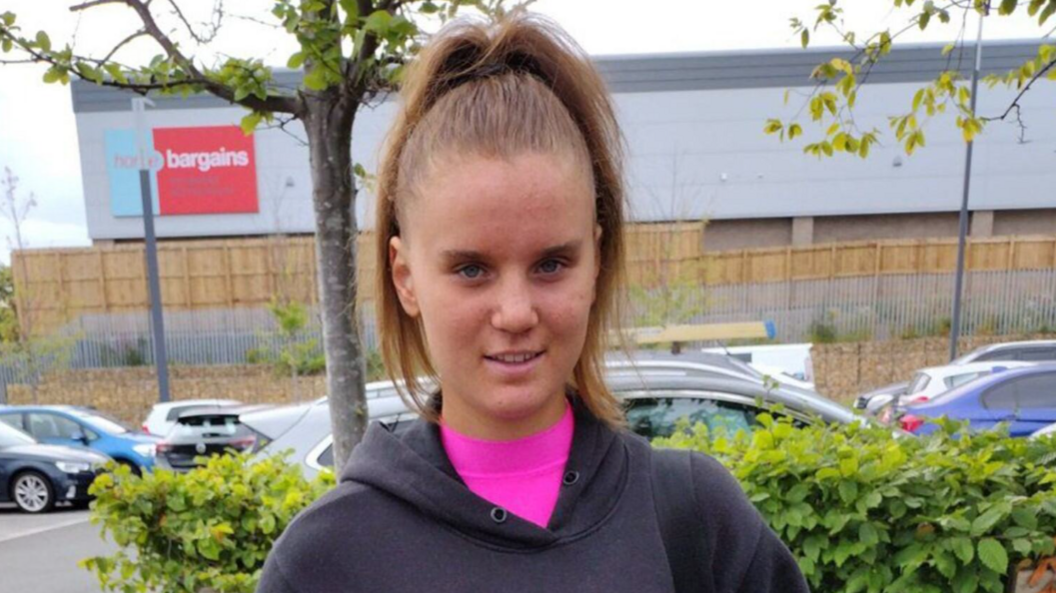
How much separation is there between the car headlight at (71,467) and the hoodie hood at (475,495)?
11.5m

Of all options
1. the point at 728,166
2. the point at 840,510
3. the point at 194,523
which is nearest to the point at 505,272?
the point at 840,510

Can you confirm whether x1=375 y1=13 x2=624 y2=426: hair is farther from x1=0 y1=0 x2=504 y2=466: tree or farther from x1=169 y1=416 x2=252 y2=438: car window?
x1=169 y1=416 x2=252 y2=438: car window

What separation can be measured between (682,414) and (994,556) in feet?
6.89

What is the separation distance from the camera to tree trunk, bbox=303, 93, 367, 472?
8.89 feet

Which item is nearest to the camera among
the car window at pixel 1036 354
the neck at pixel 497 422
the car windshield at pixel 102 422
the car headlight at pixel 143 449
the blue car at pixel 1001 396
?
the neck at pixel 497 422

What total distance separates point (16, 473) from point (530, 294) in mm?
12331

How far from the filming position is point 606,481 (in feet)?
3.67

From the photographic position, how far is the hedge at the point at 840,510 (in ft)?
8.07

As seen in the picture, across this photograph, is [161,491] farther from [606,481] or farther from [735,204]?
[735,204]

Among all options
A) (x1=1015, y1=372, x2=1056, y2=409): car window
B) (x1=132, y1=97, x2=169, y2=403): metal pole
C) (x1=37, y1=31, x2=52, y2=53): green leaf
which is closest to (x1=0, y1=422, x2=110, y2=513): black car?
(x1=132, y1=97, x2=169, y2=403): metal pole

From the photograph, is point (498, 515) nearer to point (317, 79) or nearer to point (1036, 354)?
point (317, 79)

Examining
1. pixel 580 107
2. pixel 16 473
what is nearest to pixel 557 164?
pixel 580 107

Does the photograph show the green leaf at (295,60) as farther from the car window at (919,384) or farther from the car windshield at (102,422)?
the car window at (919,384)

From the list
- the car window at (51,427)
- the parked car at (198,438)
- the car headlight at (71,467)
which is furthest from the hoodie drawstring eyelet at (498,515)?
the car window at (51,427)
